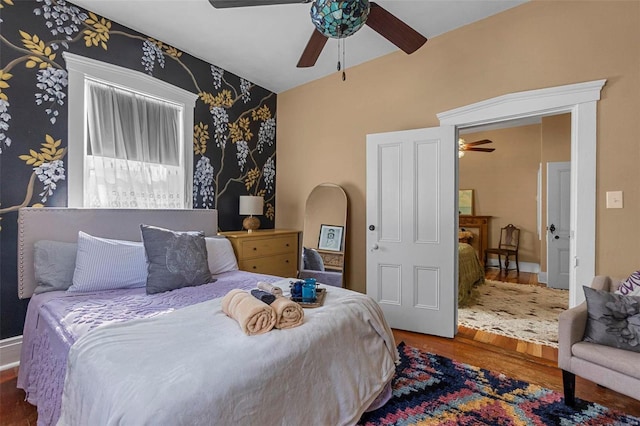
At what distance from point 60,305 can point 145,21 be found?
250cm

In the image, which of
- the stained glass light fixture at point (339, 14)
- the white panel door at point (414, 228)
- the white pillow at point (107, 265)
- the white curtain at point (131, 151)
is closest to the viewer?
the stained glass light fixture at point (339, 14)

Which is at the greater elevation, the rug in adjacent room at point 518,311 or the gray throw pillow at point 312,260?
the gray throw pillow at point 312,260

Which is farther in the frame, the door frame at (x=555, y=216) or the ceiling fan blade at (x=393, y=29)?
the door frame at (x=555, y=216)

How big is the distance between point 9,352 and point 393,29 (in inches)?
143

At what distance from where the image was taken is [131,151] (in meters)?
2.90

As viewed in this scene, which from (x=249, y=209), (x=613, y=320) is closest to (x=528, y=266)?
(x=613, y=320)

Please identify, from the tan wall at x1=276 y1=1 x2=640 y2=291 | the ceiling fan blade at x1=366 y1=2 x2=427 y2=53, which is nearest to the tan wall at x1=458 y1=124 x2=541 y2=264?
the tan wall at x1=276 y1=1 x2=640 y2=291

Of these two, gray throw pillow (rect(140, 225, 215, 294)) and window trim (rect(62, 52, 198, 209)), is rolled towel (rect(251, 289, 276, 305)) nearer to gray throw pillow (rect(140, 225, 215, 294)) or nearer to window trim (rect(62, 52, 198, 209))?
gray throw pillow (rect(140, 225, 215, 294))

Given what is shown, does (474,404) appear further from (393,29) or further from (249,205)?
(249,205)

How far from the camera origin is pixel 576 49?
2336 mm

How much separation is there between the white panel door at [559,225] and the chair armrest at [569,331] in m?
3.43

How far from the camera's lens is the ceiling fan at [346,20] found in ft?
5.19

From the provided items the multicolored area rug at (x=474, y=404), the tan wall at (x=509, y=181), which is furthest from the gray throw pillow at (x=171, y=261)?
the tan wall at (x=509, y=181)

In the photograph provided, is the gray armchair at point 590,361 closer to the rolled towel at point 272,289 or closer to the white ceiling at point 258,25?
the rolled towel at point 272,289
